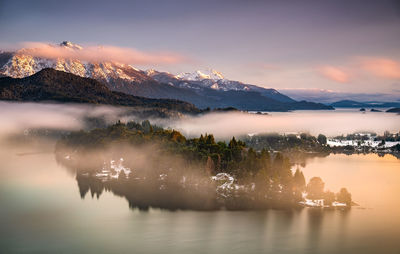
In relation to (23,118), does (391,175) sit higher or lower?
lower

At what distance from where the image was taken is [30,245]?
167ft

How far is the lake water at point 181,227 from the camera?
2016 inches

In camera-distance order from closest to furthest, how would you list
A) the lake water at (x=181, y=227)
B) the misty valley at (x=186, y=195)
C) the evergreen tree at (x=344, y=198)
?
the lake water at (x=181, y=227) → the misty valley at (x=186, y=195) → the evergreen tree at (x=344, y=198)

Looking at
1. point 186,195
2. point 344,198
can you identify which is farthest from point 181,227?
point 344,198

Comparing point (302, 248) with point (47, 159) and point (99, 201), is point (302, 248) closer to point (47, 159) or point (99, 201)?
point (99, 201)

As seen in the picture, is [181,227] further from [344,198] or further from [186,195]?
[344,198]

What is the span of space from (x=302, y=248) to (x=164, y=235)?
19.1 m

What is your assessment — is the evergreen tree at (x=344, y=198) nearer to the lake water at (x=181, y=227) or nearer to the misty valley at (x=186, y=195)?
the misty valley at (x=186, y=195)

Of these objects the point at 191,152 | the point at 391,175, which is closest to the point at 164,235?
the point at 191,152

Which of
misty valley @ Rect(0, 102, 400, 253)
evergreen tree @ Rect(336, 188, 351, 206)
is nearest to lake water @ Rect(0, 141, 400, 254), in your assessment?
misty valley @ Rect(0, 102, 400, 253)

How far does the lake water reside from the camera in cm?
5122

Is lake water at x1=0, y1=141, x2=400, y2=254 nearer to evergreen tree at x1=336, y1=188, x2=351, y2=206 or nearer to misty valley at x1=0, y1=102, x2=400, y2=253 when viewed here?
misty valley at x1=0, y1=102, x2=400, y2=253

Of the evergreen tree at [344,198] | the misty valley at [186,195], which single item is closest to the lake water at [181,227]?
the misty valley at [186,195]

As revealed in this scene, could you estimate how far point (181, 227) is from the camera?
192 feet
